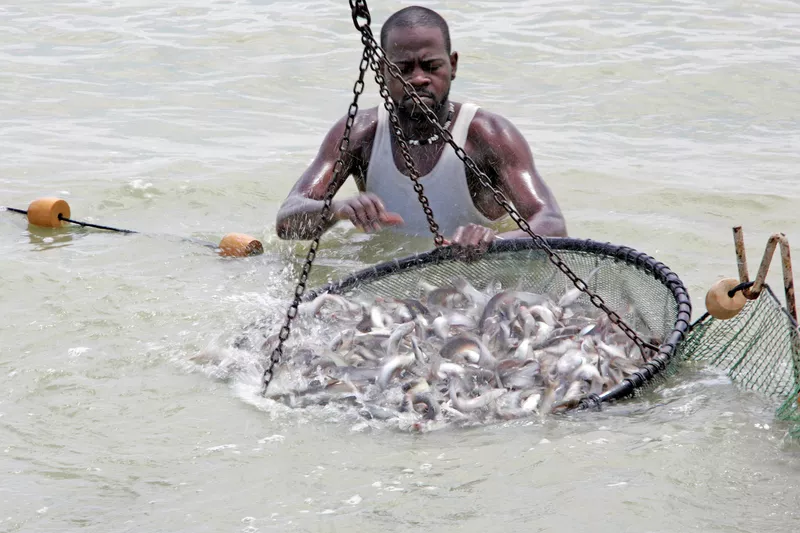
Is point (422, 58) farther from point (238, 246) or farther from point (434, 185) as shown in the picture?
point (238, 246)

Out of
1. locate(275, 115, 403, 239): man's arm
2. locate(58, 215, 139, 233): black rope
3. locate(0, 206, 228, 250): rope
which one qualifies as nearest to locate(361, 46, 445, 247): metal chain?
locate(275, 115, 403, 239): man's arm

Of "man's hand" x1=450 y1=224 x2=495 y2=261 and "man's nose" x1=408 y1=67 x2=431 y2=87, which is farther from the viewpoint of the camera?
"man's nose" x1=408 y1=67 x2=431 y2=87

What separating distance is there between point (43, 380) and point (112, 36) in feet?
31.4

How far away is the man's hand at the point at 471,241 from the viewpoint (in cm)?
524

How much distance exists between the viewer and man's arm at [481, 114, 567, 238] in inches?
237

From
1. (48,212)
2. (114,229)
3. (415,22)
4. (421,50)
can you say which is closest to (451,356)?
(421,50)

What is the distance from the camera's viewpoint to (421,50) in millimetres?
5863

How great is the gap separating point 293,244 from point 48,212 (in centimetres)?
180

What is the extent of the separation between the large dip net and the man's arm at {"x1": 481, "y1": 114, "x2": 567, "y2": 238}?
0.68 metres

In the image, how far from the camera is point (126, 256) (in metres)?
6.66

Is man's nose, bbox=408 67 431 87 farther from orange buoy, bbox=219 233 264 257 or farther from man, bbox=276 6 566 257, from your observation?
orange buoy, bbox=219 233 264 257

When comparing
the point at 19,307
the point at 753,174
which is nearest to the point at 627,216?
the point at 753,174

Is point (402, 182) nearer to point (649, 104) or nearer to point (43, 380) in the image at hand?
point (43, 380)

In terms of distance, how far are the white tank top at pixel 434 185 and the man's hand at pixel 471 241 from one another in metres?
0.97
